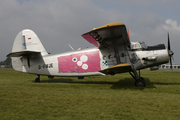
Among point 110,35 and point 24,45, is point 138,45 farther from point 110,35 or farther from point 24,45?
point 24,45

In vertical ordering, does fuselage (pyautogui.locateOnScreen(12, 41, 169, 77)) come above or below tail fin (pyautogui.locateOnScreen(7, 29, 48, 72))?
below

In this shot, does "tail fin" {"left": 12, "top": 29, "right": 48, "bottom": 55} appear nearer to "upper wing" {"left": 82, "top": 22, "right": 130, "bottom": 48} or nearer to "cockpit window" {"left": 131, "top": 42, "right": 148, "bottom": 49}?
"upper wing" {"left": 82, "top": 22, "right": 130, "bottom": 48}

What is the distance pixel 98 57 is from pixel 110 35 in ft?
7.56

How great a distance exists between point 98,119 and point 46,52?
945 cm

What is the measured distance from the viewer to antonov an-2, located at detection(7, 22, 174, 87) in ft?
26.9

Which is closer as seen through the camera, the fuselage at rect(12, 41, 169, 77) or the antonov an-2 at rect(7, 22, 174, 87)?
the antonov an-2 at rect(7, 22, 174, 87)

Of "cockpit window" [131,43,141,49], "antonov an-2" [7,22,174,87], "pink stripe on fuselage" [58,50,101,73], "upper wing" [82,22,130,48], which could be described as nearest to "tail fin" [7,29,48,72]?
"antonov an-2" [7,22,174,87]

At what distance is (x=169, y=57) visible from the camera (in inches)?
343

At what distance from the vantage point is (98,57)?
9.90 meters

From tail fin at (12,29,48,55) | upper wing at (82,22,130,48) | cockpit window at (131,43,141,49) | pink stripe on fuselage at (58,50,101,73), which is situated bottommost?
pink stripe on fuselage at (58,50,101,73)

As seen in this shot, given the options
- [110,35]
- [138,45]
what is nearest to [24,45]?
[110,35]

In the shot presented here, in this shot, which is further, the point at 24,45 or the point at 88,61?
the point at 24,45

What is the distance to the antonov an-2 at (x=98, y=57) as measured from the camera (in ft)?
26.9

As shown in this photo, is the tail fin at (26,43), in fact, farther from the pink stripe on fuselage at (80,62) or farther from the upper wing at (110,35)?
the upper wing at (110,35)
